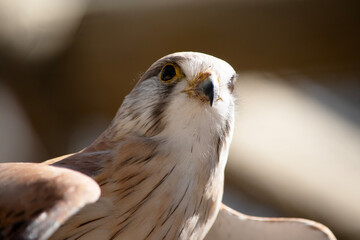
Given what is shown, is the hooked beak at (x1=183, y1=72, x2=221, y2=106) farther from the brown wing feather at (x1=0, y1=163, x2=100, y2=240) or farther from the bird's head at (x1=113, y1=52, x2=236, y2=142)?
the brown wing feather at (x1=0, y1=163, x2=100, y2=240)

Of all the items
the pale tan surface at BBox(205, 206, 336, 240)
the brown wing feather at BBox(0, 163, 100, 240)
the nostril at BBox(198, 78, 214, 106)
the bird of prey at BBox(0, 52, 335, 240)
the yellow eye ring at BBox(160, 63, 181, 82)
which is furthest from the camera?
the pale tan surface at BBox(205, 206, 336, 240)

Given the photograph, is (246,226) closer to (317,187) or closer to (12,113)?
(317,187)

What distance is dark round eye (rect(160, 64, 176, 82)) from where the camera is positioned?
3029 millimetres

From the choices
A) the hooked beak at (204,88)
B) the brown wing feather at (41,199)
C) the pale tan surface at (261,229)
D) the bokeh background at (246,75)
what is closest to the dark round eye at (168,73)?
the hooked beak at (204,88)

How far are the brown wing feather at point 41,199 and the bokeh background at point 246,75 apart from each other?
1.59 meters

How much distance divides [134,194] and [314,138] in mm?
2213

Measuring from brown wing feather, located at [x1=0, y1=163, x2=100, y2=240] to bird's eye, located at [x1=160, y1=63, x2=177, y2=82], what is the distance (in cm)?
55

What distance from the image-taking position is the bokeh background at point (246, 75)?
4281 mm

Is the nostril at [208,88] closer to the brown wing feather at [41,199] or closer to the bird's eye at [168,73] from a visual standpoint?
the bird's eye at [168,73]

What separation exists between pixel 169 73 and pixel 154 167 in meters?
0.36

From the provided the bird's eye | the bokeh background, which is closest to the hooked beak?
the bird's eye

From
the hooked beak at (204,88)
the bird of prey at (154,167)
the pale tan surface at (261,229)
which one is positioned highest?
the hooked beak at (204,88)

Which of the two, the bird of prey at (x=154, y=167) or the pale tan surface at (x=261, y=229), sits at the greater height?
the bird of prey at (x=154, y=167)

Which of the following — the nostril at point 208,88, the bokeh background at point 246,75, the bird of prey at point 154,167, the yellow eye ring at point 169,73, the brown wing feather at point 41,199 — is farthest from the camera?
the bokeh background at point 246,75
